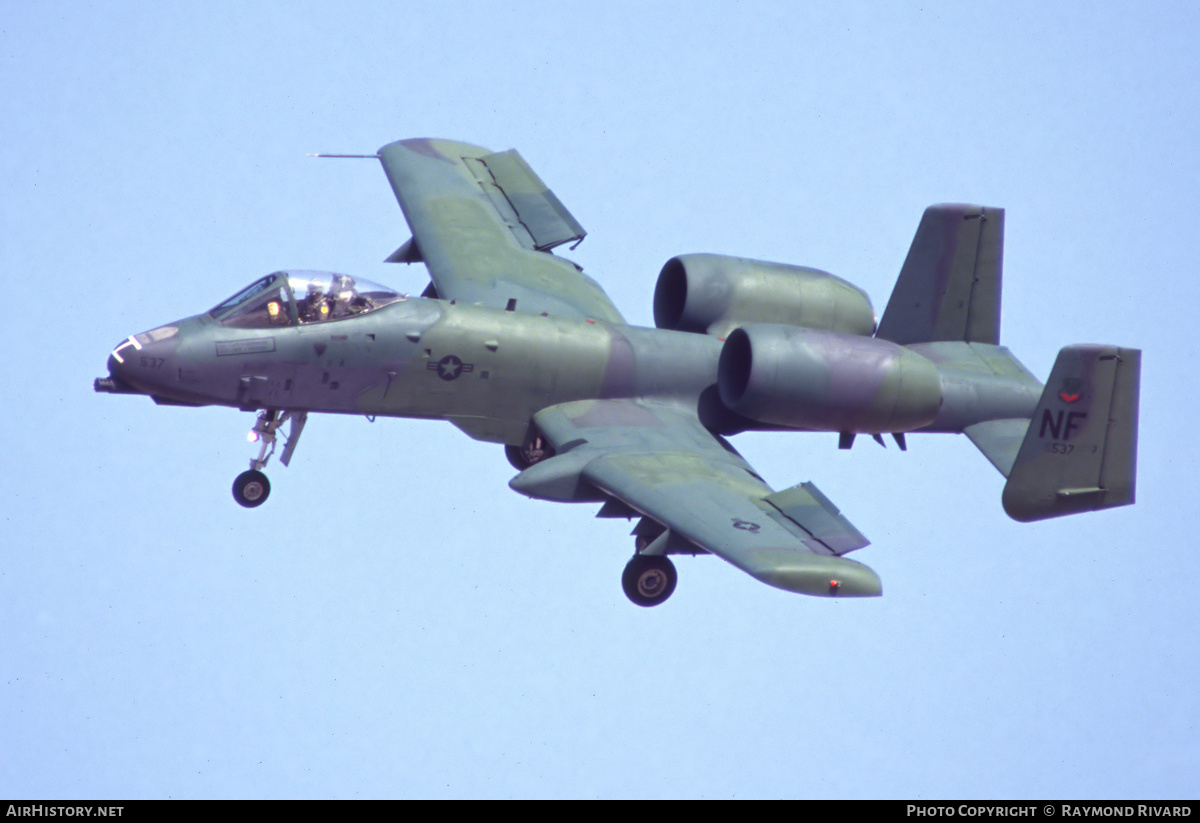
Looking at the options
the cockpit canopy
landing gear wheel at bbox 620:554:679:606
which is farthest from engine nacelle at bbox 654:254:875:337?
the cockpit canopy

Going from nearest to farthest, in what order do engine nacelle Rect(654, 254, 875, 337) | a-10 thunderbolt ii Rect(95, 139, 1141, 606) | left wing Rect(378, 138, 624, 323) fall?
a-10 thunderbolt ii Rect(95, 139, 1141, 606)
engine nacelle Rect(654, 254, 875, 337)
left wing Rect(378, 138, 624, 323)

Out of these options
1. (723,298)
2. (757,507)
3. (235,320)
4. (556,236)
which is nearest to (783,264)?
(723,298)

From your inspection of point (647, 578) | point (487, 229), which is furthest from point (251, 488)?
point (487, 229)

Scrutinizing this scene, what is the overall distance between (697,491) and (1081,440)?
4.90 metres

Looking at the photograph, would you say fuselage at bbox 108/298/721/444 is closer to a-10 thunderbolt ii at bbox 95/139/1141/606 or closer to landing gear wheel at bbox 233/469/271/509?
a-10 thunderbolt ii at bbox 95/139/1141/606

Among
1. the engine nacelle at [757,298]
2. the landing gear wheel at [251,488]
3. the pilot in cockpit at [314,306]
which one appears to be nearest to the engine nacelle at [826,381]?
the engine nacelle at [757,298]

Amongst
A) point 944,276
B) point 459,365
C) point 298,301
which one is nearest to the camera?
point 298,301

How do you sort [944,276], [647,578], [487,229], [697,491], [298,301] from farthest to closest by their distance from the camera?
[487,229] → [944,276] → [298,301] → [647,578] → [697,491]

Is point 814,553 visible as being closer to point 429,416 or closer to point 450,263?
point 429,416

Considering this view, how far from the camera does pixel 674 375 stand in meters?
28.6

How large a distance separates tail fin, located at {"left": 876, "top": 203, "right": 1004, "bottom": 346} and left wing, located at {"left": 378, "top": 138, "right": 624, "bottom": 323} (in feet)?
13.5

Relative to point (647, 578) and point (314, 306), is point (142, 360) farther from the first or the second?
point (647, 578)

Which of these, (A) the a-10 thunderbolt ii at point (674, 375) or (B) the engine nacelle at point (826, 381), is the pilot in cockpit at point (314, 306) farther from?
(B) the engine nacelle at point (826, 381)

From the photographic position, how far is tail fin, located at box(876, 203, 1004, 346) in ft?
98.6
